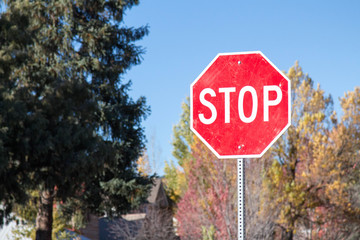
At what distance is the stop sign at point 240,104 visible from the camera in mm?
4203

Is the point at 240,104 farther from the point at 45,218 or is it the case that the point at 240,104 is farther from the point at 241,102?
the point at 45,218

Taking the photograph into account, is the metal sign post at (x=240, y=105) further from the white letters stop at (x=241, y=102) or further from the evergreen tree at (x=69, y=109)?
the evergreen tree at (x=69, y=109)

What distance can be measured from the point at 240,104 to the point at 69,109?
13.9 meters

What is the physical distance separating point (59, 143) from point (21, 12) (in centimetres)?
402

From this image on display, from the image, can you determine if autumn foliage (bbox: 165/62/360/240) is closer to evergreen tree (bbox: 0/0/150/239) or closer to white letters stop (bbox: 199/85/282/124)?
evergreen tree (bbox: 0/0/150/239)

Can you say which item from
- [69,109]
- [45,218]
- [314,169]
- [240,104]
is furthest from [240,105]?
[314,169]

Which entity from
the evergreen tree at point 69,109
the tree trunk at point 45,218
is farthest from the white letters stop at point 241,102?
the tree trunk at point 45,218

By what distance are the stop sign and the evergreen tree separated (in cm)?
1115

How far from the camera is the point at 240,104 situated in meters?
4.30

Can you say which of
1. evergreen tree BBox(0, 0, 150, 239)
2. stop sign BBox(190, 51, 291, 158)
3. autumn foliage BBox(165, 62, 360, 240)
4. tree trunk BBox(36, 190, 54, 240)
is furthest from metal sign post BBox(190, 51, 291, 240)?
autumn foliage BBox(165, 62, 360, 240)

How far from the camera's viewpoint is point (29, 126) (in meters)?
16.1

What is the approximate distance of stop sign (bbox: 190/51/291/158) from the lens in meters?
4.20


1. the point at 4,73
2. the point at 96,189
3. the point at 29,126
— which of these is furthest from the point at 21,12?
the point at 96,189

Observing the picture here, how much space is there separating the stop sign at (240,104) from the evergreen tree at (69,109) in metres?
11.1
